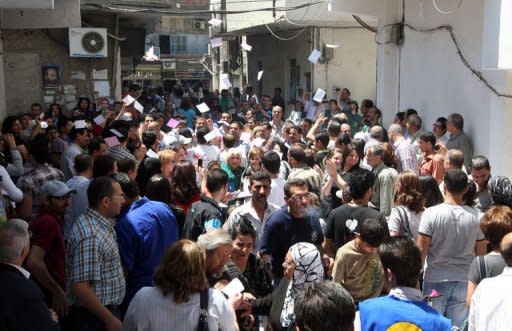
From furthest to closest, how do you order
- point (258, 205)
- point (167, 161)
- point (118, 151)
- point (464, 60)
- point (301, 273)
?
point (464, 60) → point (118, 151) → point (167, 161) → point (258, 205) → point (301, 273)

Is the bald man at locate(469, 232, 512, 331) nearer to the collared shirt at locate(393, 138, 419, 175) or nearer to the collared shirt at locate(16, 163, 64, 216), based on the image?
the collared shirt at locate(16, 163, 64, 216)

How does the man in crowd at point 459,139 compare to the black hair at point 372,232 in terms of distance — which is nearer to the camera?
the black hair at point 372,232

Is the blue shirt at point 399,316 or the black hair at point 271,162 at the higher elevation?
the black hair at point 271,162

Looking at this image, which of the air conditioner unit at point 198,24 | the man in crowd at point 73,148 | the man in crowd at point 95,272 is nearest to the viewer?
the man in crowd at point 95,272

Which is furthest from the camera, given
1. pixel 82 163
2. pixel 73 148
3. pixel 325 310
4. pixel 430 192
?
pixel 73 148

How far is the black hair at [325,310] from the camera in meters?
2.82

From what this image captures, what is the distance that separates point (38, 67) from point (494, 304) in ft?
44.5

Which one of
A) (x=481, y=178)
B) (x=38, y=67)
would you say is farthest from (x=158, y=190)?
(x=38, y=67)

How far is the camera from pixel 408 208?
18.2ft

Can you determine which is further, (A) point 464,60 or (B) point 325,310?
(A) point 464,60

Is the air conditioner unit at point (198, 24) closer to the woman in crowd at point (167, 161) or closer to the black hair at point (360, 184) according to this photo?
the woman in crowd at point (167, 161)

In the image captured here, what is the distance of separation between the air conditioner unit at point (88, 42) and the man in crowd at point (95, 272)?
11279mm

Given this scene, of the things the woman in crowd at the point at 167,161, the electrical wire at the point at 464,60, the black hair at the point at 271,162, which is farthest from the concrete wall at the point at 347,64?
the black hair at the point at 271,162

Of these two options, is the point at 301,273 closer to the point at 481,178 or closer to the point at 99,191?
the point at 99,191
